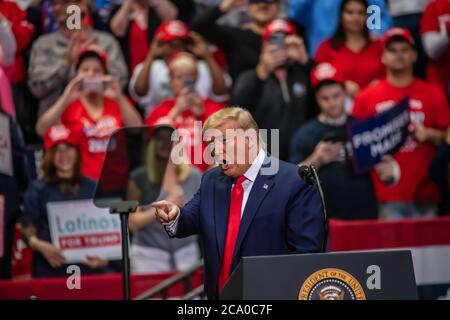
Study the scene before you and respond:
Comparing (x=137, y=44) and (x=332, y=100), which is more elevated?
(x=137, y=44)

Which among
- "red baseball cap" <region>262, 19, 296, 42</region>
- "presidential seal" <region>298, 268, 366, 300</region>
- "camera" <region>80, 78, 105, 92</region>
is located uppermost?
"red baseball cap" <region>262, 19, 296, 42</region>

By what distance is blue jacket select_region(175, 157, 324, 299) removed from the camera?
4.68 meters

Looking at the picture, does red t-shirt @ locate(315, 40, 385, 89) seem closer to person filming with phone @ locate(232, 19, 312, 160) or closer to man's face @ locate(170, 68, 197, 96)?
person filming with phone @ locate(232, 19, 312, 160)

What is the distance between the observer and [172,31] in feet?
25.9

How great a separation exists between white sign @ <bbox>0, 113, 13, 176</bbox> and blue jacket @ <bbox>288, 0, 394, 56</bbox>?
2361mm

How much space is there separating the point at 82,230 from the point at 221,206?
2496 mm

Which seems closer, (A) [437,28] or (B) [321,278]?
(B) [321,278]

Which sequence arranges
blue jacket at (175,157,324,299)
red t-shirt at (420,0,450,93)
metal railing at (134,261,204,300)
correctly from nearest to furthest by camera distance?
blue jacket at (175,157,324,299) → metal railing at (134,261,204,300) → red t-shirt at (420,0,450,93)

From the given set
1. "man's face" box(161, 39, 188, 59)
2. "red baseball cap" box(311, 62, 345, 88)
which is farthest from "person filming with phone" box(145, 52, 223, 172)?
"red baseball cap" box(311, 62, 345, 88)

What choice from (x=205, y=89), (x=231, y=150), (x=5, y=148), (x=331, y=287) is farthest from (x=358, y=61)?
(x=331, y=287)

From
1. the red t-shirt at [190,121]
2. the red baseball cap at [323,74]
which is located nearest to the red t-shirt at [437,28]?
the red baseball cap at [323,74]

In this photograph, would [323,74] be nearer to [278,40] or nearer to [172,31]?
[278,40]

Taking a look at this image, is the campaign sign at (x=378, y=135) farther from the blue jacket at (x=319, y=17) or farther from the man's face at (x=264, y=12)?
the man's face at (x=264, y=12)

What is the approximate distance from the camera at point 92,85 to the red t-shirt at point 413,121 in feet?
5.68
